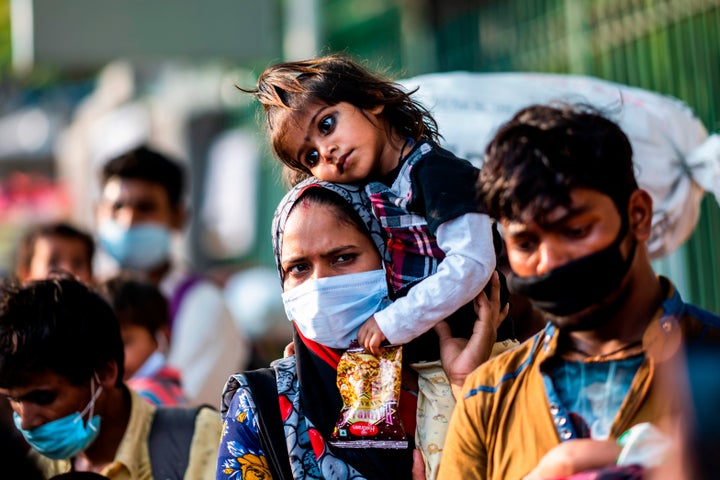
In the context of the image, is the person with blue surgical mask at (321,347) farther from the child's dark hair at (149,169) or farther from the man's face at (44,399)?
the child's dark hair at (149,169)

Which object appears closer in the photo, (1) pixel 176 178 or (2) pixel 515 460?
(2) pixel 515 460

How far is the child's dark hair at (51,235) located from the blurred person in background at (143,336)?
0.88 m

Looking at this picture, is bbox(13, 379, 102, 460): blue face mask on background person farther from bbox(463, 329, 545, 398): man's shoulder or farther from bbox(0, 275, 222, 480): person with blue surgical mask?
bbox(463, 329, 545, 398): man's shoulder

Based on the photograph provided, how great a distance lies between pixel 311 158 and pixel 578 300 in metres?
1.36

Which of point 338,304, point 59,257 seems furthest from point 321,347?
point 59,257

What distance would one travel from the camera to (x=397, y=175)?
368cm

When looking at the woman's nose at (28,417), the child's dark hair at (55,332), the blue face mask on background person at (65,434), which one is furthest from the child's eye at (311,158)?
the woman's nose at (28,417)

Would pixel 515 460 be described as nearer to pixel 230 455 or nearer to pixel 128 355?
pixel 230 455

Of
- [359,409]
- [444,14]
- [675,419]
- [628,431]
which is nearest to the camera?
[675,419]

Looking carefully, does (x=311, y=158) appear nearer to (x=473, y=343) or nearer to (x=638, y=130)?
(x=473, y=343)

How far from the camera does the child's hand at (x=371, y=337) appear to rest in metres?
3.48

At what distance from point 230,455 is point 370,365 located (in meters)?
0.48

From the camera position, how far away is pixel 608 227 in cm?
276

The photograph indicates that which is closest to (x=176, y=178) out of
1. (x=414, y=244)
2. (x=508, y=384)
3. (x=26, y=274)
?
(x=26, y=274)
